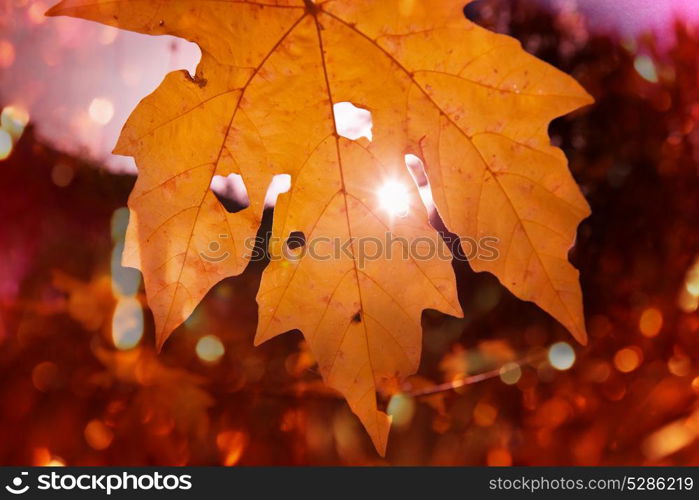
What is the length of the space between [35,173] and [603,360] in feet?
2.81

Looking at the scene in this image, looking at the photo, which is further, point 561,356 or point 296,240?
point 561,356

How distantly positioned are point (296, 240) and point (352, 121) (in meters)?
0.13

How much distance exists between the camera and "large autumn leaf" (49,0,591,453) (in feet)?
1.48

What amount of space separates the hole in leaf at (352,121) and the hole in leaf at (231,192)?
11 centimetres

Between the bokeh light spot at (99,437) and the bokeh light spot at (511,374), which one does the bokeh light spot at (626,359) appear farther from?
the bokeh light spot at (99,437)

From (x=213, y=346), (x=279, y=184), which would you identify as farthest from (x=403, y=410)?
(x=279, y=184)

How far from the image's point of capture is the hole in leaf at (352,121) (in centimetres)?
48

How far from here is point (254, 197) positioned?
0.48 m

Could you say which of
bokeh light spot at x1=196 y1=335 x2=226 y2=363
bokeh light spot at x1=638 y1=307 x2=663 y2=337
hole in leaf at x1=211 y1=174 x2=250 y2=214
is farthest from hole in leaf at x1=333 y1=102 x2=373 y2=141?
bokeh light spot at x1=638 y1=307 x2=663 y2=337

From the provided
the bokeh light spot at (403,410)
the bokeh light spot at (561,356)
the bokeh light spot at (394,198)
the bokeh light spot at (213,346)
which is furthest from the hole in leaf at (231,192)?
the bokeh light spot at (561,356)

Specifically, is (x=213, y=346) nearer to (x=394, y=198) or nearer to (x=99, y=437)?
(x=99, y=437)

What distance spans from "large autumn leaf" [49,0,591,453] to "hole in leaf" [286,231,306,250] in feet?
0.05

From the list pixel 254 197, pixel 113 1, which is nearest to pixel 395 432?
pixel 254 197

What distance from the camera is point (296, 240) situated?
51 centimetres
